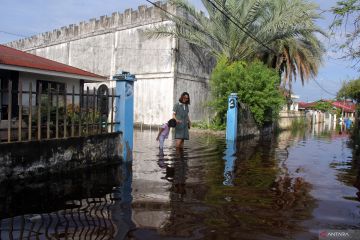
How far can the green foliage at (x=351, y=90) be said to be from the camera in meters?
38.0

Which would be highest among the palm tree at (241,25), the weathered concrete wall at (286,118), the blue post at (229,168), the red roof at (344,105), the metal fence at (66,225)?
the palm tree at (241,25)

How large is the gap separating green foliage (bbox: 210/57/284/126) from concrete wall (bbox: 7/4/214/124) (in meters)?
3.27

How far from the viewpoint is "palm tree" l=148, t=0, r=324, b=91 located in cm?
1917

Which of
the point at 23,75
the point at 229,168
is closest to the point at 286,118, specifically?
the point at 23,75

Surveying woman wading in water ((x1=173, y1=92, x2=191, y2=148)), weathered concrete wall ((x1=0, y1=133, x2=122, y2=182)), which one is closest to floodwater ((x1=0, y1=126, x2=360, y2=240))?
weathered concrete wall ((x1=0, y1=133, x2=122, y2=182))

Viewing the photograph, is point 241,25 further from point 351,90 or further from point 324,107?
point 324,107

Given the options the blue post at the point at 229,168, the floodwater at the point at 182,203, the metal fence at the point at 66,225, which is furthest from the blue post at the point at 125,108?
the metal fence at the point at 66,225

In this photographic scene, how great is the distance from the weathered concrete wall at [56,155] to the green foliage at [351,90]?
3464cm

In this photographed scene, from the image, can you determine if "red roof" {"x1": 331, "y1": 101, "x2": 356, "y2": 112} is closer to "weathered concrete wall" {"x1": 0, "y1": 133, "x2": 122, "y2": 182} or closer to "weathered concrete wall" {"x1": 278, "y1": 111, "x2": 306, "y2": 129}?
"weathered concrete wall" {"x1": 278, "y1": 111, "x2": 306, "y2": 129}

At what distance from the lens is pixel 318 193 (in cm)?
640

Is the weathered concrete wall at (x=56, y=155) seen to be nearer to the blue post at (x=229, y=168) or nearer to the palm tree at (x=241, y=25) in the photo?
the blue post at (x=229, y=168)

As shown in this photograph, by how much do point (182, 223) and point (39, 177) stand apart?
347cm

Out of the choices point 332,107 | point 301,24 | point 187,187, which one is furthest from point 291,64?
point 332,107

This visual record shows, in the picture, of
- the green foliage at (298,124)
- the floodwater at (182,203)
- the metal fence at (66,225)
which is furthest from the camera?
the green foliage at (298,124)
